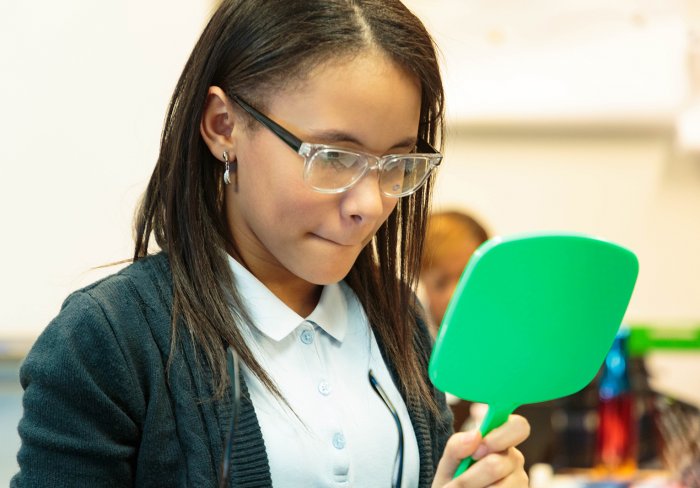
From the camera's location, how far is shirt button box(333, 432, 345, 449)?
849 millimetres

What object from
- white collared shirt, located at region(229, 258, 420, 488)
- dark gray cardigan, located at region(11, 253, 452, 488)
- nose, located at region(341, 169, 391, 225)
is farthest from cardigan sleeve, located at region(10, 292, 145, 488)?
nose, located at region(341, 169, 391, 225)

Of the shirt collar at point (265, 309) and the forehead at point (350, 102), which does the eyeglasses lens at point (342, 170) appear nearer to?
the forehead at point (350, 102)

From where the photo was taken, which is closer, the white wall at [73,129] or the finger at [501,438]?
the finger at [501,438]

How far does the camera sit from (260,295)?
35.3 inches

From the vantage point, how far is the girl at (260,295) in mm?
765

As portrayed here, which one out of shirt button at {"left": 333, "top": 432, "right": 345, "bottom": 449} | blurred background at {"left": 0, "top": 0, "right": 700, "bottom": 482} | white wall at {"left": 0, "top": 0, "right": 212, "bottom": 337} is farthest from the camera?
blurred background at {"left": 0, "top": 0, "right": 700, "bottom": 482}

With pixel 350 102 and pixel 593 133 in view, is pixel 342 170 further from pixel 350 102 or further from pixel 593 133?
pixel 593 133

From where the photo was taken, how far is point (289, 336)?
899 mm

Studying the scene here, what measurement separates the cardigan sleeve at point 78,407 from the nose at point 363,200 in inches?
8.9

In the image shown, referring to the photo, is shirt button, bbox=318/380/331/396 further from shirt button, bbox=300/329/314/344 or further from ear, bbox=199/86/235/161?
ear, bbox=199/86/235/161

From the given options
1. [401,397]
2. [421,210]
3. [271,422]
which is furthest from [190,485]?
[421,210]

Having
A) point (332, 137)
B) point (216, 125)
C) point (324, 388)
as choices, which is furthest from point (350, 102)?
point (324, 388)

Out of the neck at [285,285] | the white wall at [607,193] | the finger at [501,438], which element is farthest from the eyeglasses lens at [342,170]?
the white wall at [607,193]

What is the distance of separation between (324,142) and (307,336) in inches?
7.6
